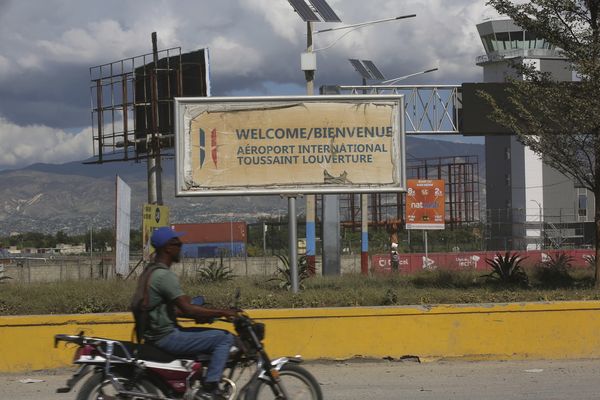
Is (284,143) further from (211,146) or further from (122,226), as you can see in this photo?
(122,226)

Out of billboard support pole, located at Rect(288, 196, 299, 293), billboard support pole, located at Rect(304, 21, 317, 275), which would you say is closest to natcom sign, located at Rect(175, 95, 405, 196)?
billboard support pole, located at Rect(288, 196, 299, 293)

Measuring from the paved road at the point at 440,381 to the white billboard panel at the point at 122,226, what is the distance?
10253 millimetres

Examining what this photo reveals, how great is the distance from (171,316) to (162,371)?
16.9 inches

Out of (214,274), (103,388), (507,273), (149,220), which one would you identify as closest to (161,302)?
(103,388)

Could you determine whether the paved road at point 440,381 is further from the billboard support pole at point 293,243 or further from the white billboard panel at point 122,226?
the white billboard panel at point 122,226

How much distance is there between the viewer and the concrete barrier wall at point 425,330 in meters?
11.4

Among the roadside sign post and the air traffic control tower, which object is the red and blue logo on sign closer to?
the roadside sign post

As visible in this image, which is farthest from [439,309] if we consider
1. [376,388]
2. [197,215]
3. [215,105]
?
[197,215]

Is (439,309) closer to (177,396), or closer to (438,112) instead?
(177,396)

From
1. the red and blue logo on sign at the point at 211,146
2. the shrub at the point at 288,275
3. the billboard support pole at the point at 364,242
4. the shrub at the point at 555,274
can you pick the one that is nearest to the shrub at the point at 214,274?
the shrub at the point at 288,275

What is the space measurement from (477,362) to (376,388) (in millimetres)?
2135

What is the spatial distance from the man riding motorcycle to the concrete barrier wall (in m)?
4.31

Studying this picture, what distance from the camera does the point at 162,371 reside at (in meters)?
6.92

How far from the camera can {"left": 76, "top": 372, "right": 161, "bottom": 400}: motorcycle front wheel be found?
6910mm
